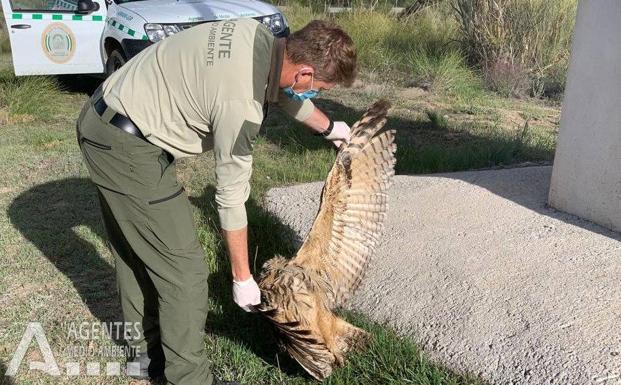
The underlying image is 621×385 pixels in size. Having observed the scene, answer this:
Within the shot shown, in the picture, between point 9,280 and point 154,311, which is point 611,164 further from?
point 9,280

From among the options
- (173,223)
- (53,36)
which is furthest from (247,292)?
(53,36)

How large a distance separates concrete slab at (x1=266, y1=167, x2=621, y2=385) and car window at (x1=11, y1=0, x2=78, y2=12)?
18.8 feet

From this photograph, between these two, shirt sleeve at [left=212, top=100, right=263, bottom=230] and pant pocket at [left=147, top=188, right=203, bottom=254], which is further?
pant pocket at [left=147, top=188, right=203, bottom=254]

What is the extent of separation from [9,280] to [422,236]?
260 cm

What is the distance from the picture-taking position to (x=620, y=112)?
12.7 ft

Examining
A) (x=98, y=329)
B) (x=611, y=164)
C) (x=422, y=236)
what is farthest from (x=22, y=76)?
(x=611, y=164)

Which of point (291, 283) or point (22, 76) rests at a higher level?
point (291, 283)

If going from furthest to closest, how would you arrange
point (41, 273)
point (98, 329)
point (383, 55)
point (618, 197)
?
point (383, 55) → point (41, 273) → point (618, 197) → point (98, 329)

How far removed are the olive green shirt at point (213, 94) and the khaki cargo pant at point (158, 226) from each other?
0.35 feet

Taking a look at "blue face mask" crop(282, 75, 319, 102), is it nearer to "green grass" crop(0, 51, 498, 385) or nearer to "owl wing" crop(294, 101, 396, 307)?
"owl wing" crop(294, 101, 396, 307)

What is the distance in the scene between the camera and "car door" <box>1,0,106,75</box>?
28.6 feet

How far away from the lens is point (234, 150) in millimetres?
2498

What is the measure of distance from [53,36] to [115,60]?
922 mm

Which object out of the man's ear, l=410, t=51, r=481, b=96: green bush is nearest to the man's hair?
the man's ear
